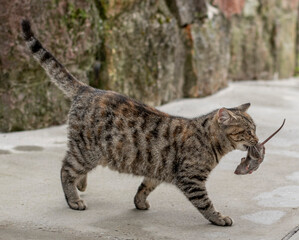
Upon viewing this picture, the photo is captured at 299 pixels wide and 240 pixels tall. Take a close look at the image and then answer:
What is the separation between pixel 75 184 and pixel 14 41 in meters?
2.17

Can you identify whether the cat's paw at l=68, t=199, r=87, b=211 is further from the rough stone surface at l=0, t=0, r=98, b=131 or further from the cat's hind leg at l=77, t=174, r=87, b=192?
the rough stone surface at l=0, t=0, r=98, b=131

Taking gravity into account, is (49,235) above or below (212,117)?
below

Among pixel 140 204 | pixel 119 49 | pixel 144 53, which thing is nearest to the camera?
pixel 140 204

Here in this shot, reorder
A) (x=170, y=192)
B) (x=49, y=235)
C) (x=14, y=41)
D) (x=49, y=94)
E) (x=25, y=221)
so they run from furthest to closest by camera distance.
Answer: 1. (x=49, y=94)
2. (x=14, y=41)
3. (x=170, y=192)
4. (x=25, y=221)
5. (x=49, y=235)

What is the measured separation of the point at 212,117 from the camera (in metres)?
4.06

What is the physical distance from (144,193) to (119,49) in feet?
9.66

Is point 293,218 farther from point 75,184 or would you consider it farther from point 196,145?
point 75,184

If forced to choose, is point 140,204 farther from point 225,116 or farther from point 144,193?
point 225,116

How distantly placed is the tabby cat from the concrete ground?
22 centimetres

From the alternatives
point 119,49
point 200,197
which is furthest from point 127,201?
point 119,49

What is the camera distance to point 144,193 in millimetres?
4109

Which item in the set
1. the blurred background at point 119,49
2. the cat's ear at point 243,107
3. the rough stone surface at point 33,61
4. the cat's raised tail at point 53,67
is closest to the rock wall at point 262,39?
the blurred background at point 119,49

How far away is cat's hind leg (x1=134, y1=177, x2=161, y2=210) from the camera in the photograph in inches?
160

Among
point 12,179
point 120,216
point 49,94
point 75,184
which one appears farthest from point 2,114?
point 120,216
